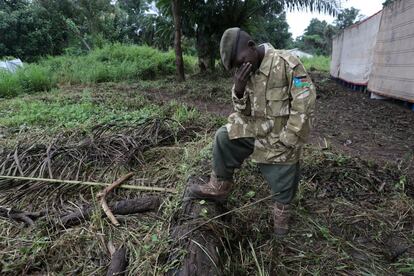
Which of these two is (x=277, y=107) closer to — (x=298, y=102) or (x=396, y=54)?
(x=298, y=102)

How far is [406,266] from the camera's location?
1615 millimetres

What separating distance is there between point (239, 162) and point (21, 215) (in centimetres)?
168

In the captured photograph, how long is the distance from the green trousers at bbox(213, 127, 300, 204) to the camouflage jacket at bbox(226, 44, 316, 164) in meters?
0.06

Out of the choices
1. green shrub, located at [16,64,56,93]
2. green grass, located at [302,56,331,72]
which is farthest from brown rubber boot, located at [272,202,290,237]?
green grass, located at [302,56,331,72]

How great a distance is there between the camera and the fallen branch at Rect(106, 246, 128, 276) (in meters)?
1.52

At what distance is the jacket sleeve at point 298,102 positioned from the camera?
1516 millimetres

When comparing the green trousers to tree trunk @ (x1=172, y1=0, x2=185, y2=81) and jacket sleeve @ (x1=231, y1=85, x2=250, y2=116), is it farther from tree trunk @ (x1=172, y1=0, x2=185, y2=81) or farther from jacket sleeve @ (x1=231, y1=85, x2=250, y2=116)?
tree trunk @ (x1=172, y1=0, x2=185, y2=81)

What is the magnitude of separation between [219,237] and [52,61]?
11.5 meters

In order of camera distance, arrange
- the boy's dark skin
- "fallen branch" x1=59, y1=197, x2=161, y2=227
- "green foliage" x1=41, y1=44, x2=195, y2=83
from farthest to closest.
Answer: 1. "green foliage" x1=41, y1=44, x2=195, y2=83
2. "fallen branch" x1=59, y1=197, x2=161, y2=227
3. the boy's dark skin

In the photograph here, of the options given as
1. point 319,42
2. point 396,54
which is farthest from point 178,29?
point 319,42

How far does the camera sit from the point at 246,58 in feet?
5.04

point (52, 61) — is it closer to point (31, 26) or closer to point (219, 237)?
point (31, 26)

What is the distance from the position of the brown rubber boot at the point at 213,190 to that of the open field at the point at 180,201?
0.11m

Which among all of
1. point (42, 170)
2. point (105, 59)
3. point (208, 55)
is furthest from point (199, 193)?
point (105, 59)
